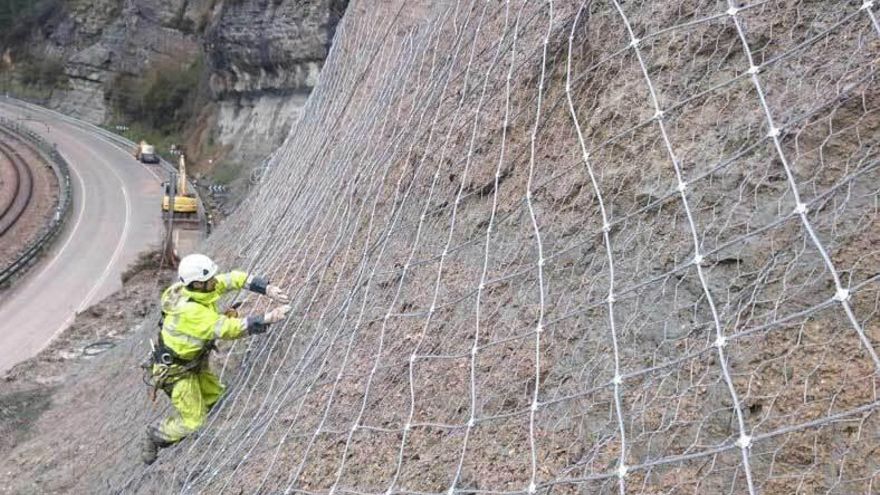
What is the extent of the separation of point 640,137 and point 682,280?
1.95 ft

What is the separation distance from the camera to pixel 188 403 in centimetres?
360

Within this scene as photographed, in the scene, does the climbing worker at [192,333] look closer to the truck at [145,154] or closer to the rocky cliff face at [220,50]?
the rocky cliff face at [220,50]

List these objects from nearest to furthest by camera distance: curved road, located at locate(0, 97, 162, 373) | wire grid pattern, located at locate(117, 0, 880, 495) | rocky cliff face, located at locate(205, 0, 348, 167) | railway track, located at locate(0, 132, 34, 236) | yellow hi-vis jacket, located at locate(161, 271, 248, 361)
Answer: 1. wire grid pattern, located at locate(117, 0, 880, 495)
2. yellow hi-vis jacket, located at locate(161, 271, 248, 361)
3. curved road, located at locate(0, 97, 162, 373)
4. railway track, located at locate(0, 132, 34, 236)
5. rocky cliff face, located at locate(205, 0, 348, 167)

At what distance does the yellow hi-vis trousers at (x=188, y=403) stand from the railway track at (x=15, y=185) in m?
13.1

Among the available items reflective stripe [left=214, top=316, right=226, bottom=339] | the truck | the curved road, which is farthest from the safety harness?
the truck

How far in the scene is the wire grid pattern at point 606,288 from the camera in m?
1.92

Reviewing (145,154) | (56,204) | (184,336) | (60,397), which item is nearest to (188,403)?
(184,336)

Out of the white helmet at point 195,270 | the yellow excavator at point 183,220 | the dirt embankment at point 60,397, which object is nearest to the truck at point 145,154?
the yellow excavator at point 183,220

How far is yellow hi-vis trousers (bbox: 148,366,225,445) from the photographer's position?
352 cm

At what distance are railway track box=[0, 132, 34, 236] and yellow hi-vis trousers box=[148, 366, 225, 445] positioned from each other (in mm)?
13132

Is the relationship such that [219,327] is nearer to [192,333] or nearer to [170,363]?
[192,333]

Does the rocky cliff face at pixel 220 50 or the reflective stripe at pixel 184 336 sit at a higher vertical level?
the reflective stripe at pixel 184 336

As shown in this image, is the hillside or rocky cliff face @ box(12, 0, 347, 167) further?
rocky cliff face @ box(12, 0, 347, 167)

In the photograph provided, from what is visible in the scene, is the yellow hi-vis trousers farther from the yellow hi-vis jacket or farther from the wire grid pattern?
the yellow hi-vis jacket
